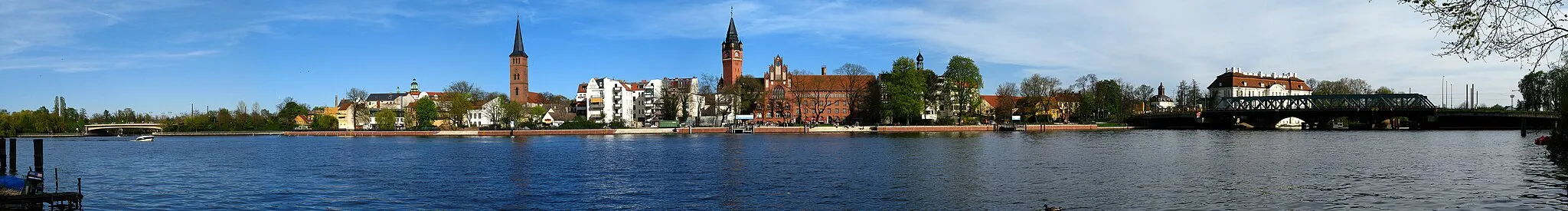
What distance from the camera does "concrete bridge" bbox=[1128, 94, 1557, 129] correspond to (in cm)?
9450

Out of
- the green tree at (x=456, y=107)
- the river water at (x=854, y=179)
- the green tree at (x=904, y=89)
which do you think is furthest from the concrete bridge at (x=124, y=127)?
the green tree at (x=904, y=89)

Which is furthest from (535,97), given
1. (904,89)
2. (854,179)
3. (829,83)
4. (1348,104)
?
(854,179)

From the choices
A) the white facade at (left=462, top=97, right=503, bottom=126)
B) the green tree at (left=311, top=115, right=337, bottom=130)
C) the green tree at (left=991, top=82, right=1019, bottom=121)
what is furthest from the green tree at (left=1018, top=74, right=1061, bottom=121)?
the green tree at (left=311, top=115, right=337, bottom=130)

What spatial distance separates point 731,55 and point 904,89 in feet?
143

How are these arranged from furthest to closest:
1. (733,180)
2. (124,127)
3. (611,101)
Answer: (611,101) < (124,127) < (733,180)

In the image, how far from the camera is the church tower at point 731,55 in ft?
463

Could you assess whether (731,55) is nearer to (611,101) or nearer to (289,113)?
(611,101)

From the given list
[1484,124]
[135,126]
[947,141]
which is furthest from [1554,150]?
[135,126]

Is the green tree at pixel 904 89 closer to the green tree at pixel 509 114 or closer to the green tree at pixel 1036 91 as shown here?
the green tree at pixel 1036 91

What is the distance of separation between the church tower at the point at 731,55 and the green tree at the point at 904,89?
3967 centimetres

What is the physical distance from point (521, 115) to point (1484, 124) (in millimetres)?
99757

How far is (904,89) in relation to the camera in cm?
10225

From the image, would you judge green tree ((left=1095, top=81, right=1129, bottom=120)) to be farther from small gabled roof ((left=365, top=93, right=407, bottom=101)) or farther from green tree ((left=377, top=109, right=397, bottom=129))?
small gabled roof ((left=365, top=93, right=407, bottom=101))

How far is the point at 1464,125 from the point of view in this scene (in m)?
97.6
